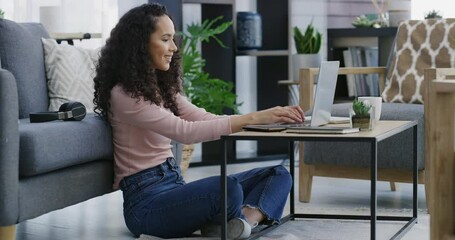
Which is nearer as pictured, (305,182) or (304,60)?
(305,182)

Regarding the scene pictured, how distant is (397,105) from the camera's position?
4.09m

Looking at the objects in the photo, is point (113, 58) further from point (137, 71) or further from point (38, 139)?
point (38, 139)

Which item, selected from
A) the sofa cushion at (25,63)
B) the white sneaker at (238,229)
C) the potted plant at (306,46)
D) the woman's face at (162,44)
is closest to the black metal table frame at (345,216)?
the white sneaker at (238,229)

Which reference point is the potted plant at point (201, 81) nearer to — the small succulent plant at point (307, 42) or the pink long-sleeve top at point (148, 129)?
the small succulent plant at point (307, 42)

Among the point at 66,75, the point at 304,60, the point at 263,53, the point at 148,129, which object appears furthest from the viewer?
the point at 263,53

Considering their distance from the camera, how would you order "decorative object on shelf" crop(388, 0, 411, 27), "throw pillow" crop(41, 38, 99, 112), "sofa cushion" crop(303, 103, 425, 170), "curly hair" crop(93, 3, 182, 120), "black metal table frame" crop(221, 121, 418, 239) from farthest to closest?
"decorative object on shelf" crop(388, 0, 411, 27) < "sofa cushion" crop(303, 103, 425, 170) < "throw pillow" crop(41, 38, 99, 112) < "curly hair" crop(93, 3, 182, 120) < "black metal table frame" crop(221, 121, 418, 239)

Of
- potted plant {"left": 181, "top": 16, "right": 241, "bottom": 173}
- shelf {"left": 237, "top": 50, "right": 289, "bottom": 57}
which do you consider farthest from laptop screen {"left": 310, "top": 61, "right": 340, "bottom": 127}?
shelf {"left": 237, "top": 50, "right": 289, "bottom": 57}

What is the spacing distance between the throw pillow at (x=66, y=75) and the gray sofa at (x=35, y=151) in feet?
0.26

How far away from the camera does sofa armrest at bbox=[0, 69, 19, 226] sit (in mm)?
2770

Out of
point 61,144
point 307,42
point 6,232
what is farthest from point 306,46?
point 6,232

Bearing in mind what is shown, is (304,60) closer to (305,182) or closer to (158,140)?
(305,182)

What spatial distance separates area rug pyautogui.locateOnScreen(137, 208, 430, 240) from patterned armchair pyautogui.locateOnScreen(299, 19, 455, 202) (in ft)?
1.02

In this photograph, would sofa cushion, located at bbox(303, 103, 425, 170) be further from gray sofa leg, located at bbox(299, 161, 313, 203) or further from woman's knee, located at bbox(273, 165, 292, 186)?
woman's knee, located at bbox(273, 165, 292, 186)

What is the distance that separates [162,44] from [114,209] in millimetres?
1125
